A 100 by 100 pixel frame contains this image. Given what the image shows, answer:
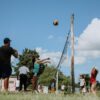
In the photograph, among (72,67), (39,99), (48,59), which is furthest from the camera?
(72,67)

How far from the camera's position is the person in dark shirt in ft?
42.8

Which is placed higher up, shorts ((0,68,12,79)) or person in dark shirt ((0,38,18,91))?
person in dark shirt ((0,38,18,91))

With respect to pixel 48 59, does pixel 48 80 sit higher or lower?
higher

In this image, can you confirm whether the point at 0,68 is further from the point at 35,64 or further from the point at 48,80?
the point at 48,80

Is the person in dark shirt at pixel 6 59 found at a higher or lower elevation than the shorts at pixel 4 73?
higher

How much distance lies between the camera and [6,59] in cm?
1321

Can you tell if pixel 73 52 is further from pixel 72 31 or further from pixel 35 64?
pixel 35 64

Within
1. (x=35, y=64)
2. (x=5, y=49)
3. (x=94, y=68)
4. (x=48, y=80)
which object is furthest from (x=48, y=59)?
(x=48, y=80)

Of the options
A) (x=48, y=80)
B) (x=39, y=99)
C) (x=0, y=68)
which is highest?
(x=48, y=80)

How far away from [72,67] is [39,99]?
15.8 meters

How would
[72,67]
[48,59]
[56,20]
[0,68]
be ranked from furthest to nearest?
[72,67] < [56,20] < [48,59] < [0,68]

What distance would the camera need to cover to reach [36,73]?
16.7 metres

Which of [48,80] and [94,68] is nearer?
[94,68]

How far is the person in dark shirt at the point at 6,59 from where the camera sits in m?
13.0
